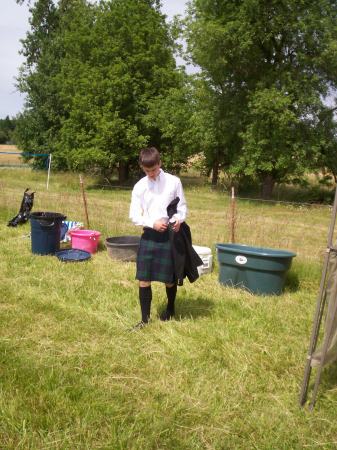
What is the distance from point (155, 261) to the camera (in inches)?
161

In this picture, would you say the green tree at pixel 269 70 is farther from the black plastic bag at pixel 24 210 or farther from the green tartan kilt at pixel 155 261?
the green tartan kilt at pixel 155 261

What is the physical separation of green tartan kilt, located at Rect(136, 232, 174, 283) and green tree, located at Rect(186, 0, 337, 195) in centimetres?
1373

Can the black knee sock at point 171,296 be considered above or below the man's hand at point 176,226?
below

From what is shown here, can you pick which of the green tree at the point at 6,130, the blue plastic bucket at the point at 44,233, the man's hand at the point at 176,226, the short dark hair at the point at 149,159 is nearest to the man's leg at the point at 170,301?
the man's hand at the point at 176,226

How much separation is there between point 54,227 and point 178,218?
3639 millimetres

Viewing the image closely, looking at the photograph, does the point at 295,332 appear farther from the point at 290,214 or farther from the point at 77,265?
the point at 290,214

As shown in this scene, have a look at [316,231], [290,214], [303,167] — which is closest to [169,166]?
[303,167]

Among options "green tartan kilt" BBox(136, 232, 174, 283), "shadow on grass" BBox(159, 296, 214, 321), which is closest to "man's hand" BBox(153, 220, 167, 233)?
"green tartan kilt" BBox(136, 232, 174, 283)

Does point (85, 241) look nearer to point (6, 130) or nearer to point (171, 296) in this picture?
point (171, 296)

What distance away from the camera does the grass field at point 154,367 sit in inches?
105

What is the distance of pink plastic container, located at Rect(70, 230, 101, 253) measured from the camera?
23.7 ft

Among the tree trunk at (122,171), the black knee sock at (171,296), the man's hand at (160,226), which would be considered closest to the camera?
the man's hand at (160,226)

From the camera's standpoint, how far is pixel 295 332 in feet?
14.0

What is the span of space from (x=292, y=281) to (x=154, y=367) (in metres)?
3.05
